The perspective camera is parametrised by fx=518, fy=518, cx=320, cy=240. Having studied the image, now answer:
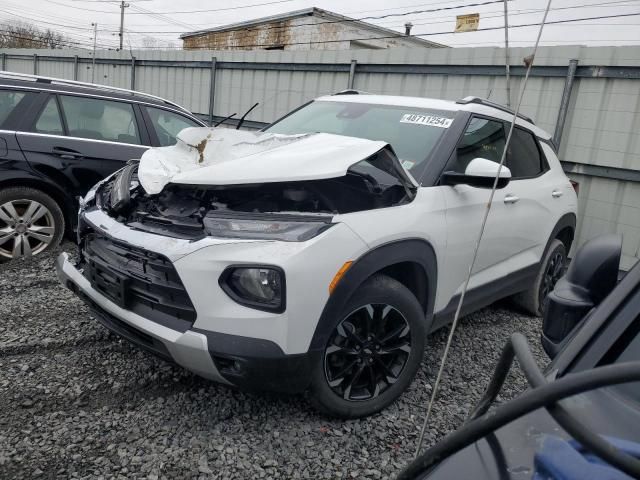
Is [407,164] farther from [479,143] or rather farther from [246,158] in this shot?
[246,158]

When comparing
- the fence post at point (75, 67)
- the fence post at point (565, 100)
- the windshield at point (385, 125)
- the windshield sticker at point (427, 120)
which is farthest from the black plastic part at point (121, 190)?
the fence post at point (75, 67)

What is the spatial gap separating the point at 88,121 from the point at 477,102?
3761mm

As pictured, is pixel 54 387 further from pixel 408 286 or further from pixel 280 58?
pixel 280 58

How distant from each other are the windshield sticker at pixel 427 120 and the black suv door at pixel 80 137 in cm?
304

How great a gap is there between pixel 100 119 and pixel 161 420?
372 cm

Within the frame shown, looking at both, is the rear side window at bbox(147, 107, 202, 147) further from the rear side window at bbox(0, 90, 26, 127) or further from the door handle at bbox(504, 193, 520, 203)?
the door handle at bbox(504, 193, 520, 203)

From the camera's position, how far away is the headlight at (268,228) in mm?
2371

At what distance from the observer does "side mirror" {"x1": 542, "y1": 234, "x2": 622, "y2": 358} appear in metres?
1.75

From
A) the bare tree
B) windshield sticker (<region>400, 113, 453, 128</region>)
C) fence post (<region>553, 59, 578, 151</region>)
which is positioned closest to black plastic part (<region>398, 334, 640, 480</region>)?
windshield sticker (<region>400, 113, 453, 128</region>)

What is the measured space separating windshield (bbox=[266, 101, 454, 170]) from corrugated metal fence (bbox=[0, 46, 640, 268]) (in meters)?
3.56

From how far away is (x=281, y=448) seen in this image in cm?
253

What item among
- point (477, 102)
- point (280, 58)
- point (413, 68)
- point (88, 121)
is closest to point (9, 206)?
point (88, 121)

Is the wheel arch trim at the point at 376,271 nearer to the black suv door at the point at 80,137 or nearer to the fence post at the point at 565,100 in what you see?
the black suv door at the point at 80,137

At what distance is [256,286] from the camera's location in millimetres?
2291
